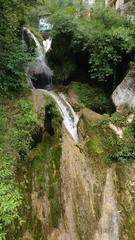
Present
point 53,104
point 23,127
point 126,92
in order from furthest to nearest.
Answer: point 126,92 → point 53,104 → point 23,127

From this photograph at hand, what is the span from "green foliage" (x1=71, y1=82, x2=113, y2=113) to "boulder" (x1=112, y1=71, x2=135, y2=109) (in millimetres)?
398

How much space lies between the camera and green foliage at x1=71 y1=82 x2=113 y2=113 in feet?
38.0

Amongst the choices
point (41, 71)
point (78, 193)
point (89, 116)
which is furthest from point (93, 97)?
point (78, 193)

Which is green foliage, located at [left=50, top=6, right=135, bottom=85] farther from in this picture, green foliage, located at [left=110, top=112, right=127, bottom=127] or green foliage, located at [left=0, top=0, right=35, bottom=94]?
green foliage, located at [left=0, top=0, right=35, bottom=94]

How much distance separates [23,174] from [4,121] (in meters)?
1.58

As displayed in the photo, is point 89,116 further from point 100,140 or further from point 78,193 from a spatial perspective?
point 78,193

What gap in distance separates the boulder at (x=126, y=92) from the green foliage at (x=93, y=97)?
0.40 meters

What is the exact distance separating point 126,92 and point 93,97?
1.33 m

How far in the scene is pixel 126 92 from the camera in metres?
11.1

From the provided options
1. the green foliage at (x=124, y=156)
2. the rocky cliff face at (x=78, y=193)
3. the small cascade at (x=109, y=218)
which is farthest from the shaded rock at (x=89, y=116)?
the small cascade at (x=109, y=218)

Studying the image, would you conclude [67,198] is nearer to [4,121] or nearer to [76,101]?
[4,121]

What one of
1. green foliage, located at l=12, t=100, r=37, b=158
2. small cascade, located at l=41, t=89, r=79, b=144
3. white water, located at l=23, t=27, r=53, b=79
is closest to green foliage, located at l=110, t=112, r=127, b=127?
small cascade, located at l=41, t=89, r=79, b=144

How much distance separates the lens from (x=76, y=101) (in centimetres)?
1155

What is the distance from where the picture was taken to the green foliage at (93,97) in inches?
455
